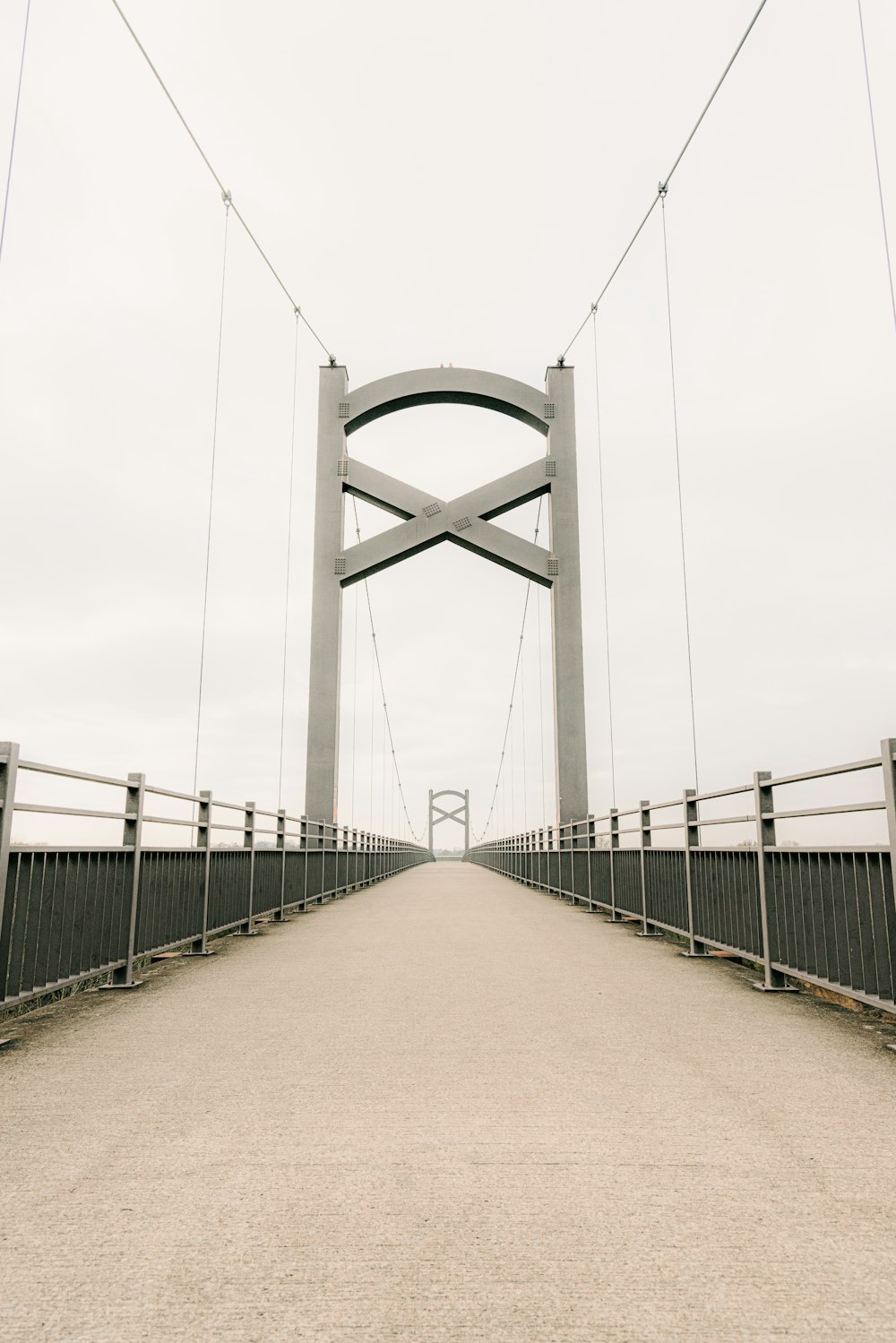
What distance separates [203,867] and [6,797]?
2722 mm

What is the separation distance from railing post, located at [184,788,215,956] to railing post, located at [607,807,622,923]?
3.88 metres

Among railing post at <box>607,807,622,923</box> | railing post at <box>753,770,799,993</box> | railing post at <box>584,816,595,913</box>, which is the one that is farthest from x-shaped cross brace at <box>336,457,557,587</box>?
railing post at <box>753,770,799,993</box>

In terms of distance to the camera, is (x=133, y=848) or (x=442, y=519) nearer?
(x=133, y=848)

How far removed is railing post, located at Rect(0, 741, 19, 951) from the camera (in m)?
3.23

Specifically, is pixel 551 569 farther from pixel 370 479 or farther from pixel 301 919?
pixel 301 919

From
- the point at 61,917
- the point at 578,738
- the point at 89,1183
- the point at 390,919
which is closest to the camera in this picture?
the point at 89,1183

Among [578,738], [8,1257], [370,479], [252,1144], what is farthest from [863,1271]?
[370,479]

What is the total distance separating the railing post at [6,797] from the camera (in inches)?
127

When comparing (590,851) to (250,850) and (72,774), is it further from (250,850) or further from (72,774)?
(72,774)

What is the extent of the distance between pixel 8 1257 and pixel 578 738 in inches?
560

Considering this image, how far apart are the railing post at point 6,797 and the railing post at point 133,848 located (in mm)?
1242

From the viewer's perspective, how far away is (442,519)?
55.7ft

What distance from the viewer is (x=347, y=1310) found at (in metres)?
1.38

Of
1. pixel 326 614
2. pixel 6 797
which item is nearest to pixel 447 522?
pixel 326 614
